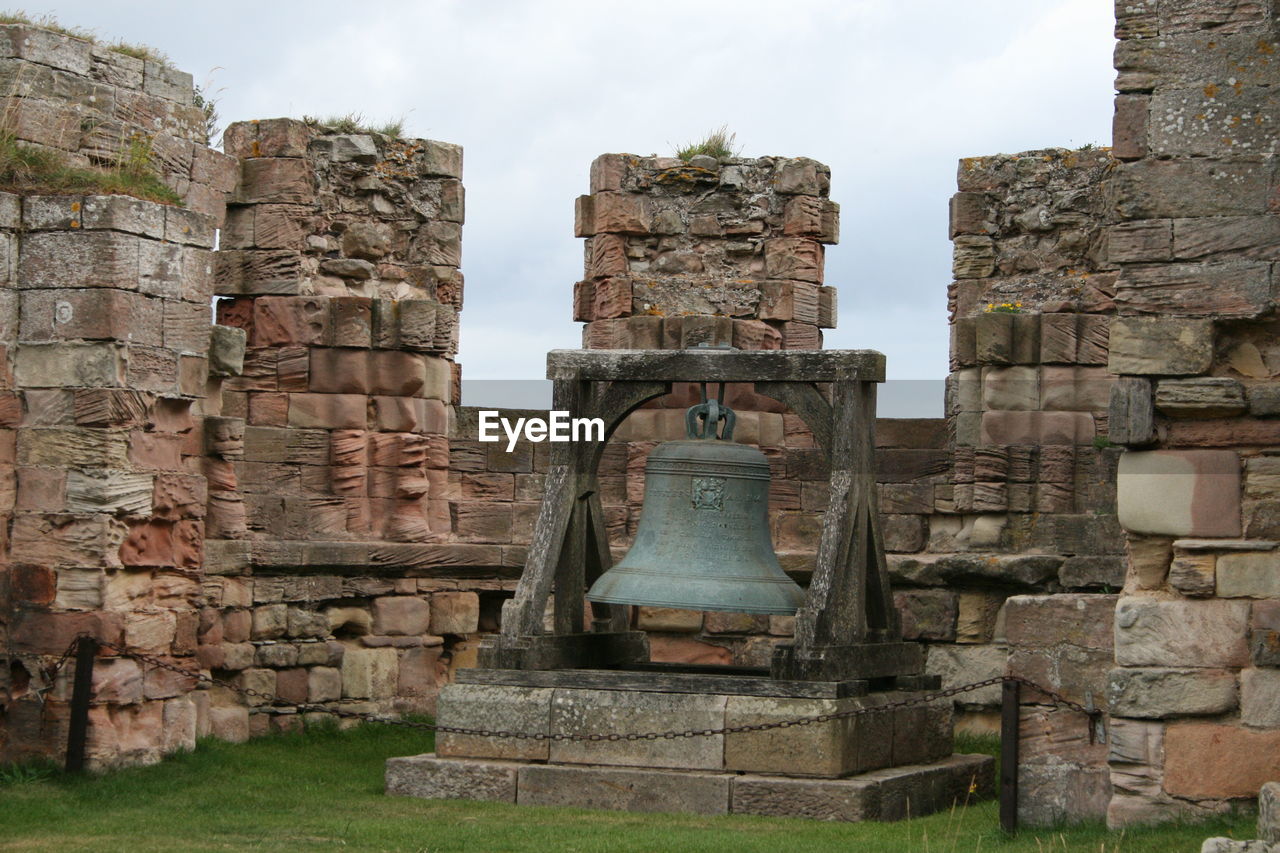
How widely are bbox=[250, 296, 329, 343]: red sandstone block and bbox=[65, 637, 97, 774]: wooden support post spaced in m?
3.34

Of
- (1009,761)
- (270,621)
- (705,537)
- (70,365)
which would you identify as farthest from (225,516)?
(1009,761)

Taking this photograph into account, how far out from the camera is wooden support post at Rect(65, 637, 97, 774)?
9984mm

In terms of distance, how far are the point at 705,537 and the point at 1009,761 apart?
213 cm

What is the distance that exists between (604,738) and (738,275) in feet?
14.9

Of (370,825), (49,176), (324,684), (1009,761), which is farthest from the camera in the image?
(324,684)

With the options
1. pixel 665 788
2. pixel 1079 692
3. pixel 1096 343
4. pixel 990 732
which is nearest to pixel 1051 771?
pixel 1079 692

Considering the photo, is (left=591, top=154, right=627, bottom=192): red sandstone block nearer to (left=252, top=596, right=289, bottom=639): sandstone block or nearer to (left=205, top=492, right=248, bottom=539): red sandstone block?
(left=205, top=492, right=248, bottom=539): red sandstone block

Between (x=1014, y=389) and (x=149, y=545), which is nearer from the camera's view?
(x=149, y=545)

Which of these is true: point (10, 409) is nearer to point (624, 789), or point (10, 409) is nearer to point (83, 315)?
point (83, 315)

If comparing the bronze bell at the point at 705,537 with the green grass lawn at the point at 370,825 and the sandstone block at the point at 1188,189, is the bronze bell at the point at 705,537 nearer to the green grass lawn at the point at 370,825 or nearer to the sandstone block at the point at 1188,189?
the green grass lawn at the point at 370,825

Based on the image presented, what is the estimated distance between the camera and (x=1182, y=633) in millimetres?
8328

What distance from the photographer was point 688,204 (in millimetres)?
13227

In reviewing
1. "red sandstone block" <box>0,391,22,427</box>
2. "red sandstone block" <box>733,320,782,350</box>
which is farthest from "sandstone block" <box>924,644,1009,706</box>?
"red sandstone block" <box>0,391,22,427</box>

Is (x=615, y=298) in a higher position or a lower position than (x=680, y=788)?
higher
